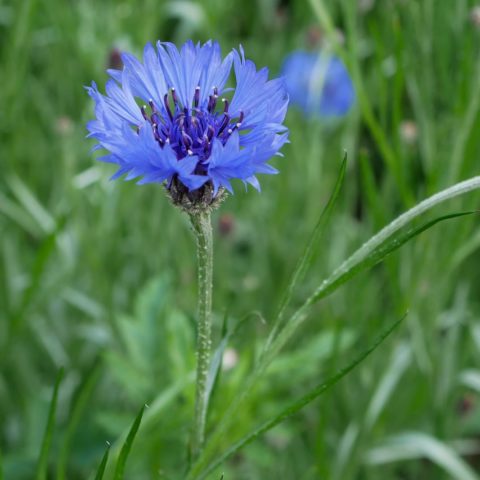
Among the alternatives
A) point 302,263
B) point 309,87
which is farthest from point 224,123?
point 309,87

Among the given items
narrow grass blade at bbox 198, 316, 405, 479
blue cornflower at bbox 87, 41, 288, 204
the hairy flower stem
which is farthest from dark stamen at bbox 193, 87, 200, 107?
narrow grass blade at bbox 198, 316, 405, 479

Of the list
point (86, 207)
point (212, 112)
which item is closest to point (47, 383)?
point (86, 207)

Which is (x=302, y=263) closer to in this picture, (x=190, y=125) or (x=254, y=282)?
(x=190, y=125)

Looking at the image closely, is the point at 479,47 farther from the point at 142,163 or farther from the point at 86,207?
the point at 142,163

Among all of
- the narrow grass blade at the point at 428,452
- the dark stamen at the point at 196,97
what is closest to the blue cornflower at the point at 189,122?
the dark stamen at the point at 196,97

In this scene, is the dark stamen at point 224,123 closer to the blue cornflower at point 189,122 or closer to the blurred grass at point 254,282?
the blue cornflower at point 189,122

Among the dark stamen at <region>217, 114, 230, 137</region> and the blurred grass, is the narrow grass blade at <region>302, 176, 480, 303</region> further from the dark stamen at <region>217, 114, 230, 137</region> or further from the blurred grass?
the blurred grass
